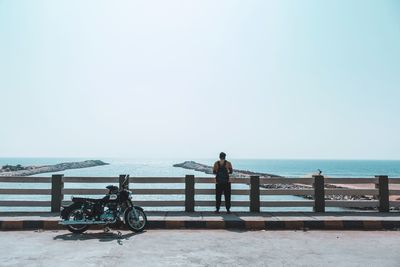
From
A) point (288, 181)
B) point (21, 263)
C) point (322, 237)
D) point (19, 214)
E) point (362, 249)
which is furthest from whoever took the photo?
point (288, 181)

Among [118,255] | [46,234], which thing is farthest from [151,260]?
[46,234]

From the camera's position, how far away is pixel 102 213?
10.4 metres

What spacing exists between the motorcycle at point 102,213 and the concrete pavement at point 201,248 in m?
0.27

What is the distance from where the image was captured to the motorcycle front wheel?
1025cm

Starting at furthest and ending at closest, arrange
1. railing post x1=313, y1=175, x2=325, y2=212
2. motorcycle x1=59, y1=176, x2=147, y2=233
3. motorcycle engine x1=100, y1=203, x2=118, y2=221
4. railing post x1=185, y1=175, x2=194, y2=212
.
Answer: railing post x1=313, y1=175, x2=325, y2=212 → railing post x1=185, y1=175, x2=194, y2=212 → motorcycle engine x1=100, y1=203, x2=118, y2=221 → motorcycle x1=59, y1=176, x2=147, y2=233

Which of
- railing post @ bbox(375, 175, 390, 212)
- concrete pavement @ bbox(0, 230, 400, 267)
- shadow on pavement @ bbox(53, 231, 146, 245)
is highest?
railing post @ bbox(375, 175, 390, 212)

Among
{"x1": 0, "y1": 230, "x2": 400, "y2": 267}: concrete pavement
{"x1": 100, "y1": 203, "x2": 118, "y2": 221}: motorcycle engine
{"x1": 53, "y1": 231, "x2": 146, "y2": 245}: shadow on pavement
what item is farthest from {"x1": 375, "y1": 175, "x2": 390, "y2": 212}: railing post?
{"x1": 100, "y1": 203, "x2": 118, "y2": 221}: motorcycle engine

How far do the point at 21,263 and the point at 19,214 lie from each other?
557cm

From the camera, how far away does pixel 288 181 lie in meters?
12.9

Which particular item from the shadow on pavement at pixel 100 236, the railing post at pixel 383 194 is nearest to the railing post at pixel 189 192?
the shadow on pavement at pixel 100 236

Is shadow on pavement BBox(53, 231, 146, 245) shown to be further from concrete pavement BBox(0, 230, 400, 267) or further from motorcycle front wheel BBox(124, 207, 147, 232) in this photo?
motorcycle front wheel BBox(124, 207, 147, 232)

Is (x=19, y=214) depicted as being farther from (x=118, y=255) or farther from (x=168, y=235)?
(x=118, y=255)

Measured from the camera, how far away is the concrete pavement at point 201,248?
23.3 ft

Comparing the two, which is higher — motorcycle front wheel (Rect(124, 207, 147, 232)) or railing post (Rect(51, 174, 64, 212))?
railing post (Rect(51, 174, 64, 212))
